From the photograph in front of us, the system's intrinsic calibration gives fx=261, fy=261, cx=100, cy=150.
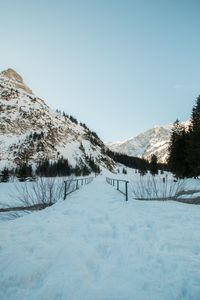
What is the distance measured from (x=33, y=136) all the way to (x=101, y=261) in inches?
6382

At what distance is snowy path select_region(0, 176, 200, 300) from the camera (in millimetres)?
3939

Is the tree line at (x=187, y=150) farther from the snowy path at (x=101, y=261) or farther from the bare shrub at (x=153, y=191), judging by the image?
the snowy path at (x=101, y=261)

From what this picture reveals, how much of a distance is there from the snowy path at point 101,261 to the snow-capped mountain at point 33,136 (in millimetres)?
138735

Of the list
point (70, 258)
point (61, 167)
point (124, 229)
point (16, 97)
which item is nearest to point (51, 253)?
point (70, 258)

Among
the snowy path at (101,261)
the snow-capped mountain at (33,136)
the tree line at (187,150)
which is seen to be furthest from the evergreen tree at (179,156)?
the snow-capped mountain at (33,136)

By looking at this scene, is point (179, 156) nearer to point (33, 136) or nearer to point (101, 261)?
point (101, 261)

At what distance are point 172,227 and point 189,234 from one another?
943 mm

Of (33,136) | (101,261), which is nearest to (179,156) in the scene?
(101,261)

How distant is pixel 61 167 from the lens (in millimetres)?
130250

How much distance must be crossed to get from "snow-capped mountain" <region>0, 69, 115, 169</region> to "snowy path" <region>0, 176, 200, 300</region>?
455ft

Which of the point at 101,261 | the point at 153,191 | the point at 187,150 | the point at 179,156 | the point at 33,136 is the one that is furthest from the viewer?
the point at 33,136

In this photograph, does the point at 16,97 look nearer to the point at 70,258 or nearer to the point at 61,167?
the point at 61,167

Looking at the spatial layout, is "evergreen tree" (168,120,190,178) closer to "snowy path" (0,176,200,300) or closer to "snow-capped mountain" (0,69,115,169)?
"snowy path" (0,176,200,300)

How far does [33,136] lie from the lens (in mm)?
161625
